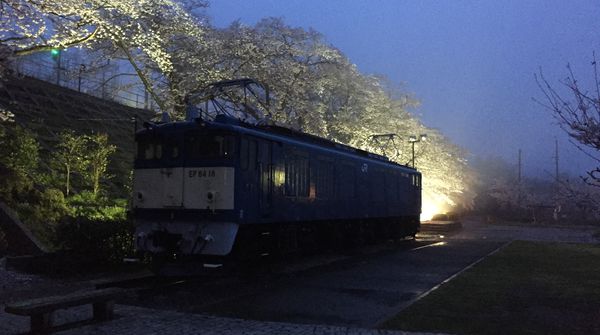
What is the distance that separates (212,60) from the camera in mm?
20266

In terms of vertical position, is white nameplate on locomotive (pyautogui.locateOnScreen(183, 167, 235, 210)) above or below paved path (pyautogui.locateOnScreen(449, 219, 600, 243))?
above

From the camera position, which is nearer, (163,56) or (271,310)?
(271,310)

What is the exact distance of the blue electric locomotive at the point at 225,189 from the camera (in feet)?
36.8

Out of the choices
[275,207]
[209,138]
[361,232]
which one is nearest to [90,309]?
[209,138]

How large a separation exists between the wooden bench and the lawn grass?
3.74 metres

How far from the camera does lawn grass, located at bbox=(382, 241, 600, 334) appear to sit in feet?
23.6

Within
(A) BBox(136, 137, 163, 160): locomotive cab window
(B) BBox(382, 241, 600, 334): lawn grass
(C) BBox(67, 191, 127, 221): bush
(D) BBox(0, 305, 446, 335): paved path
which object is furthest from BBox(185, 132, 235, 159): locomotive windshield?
(B) BBox(382, 241, 600, 334): lawn grass

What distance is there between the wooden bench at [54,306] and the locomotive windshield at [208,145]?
14.6ft

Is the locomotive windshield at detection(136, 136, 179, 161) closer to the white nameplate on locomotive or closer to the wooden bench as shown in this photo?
the white nameplate on locomotive

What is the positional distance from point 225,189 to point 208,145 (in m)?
1.15

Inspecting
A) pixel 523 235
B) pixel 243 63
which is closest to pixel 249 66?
pixel 243 63

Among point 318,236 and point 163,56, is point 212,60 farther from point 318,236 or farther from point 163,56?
point 318,236

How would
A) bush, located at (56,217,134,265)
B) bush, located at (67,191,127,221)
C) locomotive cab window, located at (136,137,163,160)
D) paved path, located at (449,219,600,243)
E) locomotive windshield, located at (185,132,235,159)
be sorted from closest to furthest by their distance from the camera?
bush, located at (56,217,134,265) → locomotive windshield, located at (185,132,235,159) → locomotive cab window, located at (136,137,163,160) → bush, located at (67,191,127,221) → paved path, located at (449,219,600,243)

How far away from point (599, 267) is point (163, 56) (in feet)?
44.4
